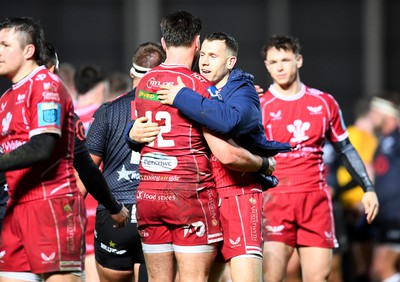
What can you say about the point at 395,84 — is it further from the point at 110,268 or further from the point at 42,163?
the point at 42,163

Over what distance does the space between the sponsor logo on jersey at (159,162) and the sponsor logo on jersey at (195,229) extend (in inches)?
15.3

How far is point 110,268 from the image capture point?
7.18 metres

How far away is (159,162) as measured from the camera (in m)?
5.99

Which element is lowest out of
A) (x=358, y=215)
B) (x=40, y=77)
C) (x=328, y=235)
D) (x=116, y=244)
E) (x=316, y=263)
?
(x=358, y=215)

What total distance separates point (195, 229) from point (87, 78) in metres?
3.56

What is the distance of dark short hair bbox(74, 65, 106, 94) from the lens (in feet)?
29.7

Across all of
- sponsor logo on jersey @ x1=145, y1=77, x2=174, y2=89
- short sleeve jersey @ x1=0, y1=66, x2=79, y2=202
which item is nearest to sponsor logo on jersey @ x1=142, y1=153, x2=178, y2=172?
sponsor logo on jersey @ x1=145, y1=77, x2=174, y2=89

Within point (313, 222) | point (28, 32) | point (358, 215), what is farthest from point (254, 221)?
point (358, 215)

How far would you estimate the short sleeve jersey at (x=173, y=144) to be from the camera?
19.5 feet

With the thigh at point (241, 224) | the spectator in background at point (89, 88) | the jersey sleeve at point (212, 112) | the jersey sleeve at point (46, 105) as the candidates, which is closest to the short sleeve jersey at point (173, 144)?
the jersey sleeve at point (212, 112)

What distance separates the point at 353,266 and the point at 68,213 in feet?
29.5

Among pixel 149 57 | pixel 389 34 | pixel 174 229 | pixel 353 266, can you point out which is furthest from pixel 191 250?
pixel 389 34

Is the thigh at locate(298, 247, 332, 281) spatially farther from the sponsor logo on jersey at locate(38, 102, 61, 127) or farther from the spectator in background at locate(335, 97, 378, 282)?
the spectator in background at locate(335, 97, 378, 282)

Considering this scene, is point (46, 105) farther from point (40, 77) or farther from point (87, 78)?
point (87, 78)
